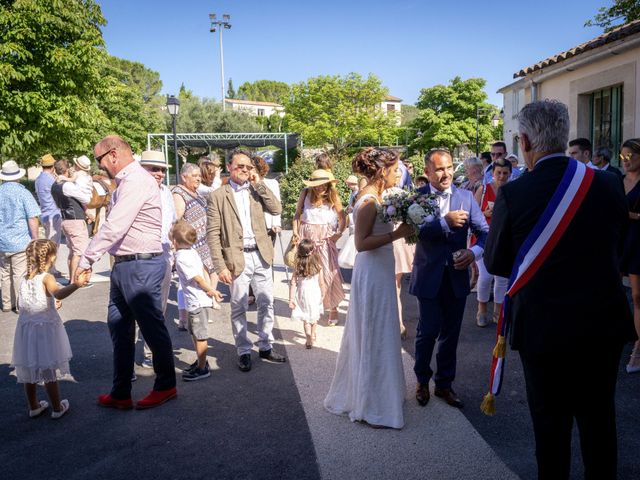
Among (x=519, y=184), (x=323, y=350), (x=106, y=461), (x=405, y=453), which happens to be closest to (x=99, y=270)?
(x=323, y=350)

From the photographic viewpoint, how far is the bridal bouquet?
364 centimetres

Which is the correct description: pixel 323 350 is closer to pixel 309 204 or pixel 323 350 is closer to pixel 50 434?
pixel 309 204

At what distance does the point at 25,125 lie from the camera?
1591 centimetres

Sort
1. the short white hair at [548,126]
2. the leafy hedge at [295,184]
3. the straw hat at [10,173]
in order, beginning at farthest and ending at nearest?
the leafy hedge at [295,184] < the straw hat at [10,173] < the short white hair at [548,126]

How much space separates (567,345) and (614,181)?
2.78ft

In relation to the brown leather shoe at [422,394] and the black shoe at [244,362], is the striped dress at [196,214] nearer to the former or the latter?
the black shoe at [244,362]

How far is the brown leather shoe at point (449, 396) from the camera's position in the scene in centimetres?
426

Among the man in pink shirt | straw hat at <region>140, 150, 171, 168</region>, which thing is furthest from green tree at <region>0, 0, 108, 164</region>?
the man in pink shirt

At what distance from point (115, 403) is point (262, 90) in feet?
475

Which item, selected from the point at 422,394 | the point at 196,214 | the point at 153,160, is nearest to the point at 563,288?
the point at 422,394

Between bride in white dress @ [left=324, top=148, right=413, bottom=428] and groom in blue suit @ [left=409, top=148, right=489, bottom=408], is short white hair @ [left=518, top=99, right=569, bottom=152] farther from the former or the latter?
groom in blue suit @ [left=409, top=148, right=489, bottom=408]

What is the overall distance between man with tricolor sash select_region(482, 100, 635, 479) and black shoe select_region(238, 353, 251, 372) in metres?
3.23

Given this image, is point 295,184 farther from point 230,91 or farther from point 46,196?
point 230,91

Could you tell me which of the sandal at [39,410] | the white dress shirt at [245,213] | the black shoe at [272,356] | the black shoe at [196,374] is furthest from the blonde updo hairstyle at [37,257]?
the black shoe at [272,356]
